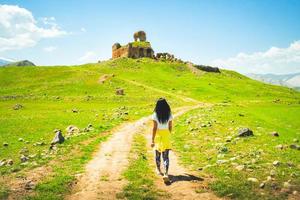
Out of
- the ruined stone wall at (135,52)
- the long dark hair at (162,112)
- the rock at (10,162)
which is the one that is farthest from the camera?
the ruined stone wall at (135,52)

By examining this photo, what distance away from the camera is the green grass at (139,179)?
47.5 feet

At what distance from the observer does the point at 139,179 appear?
16766mm

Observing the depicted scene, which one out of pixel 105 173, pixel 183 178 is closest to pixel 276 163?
pixel 183 178

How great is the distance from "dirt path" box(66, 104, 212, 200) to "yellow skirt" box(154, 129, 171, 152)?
2.38 m

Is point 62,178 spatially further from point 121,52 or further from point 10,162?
point 121,52

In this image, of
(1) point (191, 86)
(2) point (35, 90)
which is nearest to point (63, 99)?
(2) point (35, 90)

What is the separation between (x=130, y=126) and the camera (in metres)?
38.4

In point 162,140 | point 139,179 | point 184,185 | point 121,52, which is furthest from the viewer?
point 121,52

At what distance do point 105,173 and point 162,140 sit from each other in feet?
11.4

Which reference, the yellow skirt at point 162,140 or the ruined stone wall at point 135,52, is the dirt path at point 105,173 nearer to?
the yellow skirt at point 162,140

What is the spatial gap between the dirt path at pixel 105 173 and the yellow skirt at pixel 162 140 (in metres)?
2.38

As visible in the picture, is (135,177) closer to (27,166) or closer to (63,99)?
(27,166)

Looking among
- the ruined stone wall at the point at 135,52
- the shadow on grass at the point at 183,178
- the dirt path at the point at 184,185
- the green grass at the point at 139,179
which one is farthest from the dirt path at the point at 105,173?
the ruined stone wall at the point at 135,52

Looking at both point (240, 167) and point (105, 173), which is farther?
point (240, 167)
